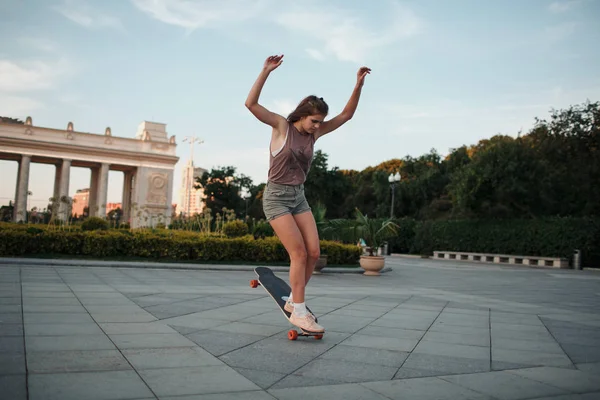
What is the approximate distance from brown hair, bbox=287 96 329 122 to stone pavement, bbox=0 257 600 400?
6.11 ft

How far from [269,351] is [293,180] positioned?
4.58 ft

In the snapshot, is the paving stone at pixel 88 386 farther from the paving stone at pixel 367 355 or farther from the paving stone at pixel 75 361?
the paving stone at pixel 367 355

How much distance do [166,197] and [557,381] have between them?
52.1 metres

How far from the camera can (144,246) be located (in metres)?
14.6

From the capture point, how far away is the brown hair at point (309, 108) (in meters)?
4.20

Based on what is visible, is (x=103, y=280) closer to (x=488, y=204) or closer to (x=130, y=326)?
(x=130, y=326)

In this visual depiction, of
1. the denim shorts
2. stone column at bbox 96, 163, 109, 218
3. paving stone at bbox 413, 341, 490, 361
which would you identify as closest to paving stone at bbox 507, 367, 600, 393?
paving stone at bbox 413, 341, 490, 361

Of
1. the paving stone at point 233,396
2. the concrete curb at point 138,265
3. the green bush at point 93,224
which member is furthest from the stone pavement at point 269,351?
the green bush at point 93,224

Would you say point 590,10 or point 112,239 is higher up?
point 590,10

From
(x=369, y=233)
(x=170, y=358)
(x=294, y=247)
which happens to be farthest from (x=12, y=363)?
(x=369, y=233)

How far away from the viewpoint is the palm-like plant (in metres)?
14.5

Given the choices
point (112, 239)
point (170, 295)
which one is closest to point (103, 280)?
point (170, 295)

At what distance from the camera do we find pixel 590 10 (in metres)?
14.9

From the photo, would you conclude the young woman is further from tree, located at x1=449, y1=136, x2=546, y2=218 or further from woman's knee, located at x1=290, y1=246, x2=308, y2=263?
tree, located at x1=449, y1=136, x2=546, y2=218
